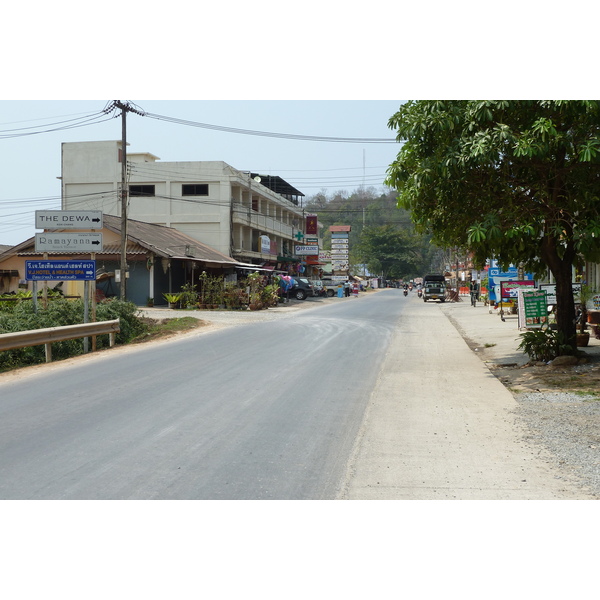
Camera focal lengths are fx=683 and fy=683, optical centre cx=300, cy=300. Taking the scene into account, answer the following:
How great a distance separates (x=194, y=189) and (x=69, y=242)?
3285cm

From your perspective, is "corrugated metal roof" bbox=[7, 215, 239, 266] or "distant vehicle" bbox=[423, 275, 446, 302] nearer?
"corrugated metal roof" bbox=[7, 215, 239, 266]

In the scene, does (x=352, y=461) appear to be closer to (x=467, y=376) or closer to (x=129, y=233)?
(x=467, y=376)

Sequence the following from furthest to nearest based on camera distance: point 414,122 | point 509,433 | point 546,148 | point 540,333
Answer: point 540,333
point 414,122
point 546,148
point 509,433

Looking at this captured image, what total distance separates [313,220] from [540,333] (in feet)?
222

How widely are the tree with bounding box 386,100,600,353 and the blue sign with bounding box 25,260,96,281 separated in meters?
8.71

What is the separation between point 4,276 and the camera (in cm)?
3862

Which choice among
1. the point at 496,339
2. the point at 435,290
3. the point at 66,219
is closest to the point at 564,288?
the point at 496,339

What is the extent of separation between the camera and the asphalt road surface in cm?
580

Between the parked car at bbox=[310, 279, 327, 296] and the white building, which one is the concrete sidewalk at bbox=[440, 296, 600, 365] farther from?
the parked car at bbox=[310, 279, 327, 296]

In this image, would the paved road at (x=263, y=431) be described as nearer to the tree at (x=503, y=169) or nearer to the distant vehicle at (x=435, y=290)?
the tree at (x=503, y=169)

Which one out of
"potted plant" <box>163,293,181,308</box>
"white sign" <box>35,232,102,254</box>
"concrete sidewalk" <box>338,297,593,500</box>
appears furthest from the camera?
"potted plant" <box>163,293,181,308</box>

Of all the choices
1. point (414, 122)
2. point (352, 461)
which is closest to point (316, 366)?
point (414, 122)

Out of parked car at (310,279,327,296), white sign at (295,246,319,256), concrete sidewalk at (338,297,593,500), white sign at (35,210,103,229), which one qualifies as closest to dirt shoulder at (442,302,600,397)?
concrete sidewalk at (338,297,593,500)

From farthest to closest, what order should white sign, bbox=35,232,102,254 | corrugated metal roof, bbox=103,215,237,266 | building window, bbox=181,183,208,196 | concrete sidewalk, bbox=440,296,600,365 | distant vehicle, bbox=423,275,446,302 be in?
distant vehicle, bbox=423,275,446,302
building window, bbox=181,183,208,196
corrugated metal roof, bbox=103,215,237,266
white sign, bbox=35,232,102,254
concrete sidewalk, bbox=440,296,600,365
